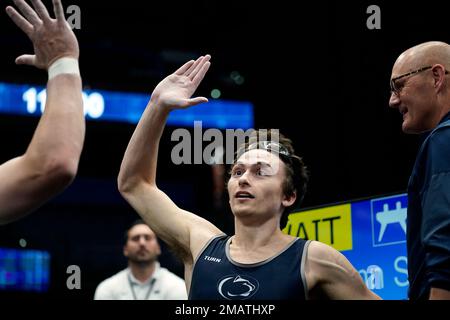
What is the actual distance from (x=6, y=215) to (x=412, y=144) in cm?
334

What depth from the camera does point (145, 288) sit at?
5.81 metres

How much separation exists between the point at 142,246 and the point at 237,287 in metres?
3.14

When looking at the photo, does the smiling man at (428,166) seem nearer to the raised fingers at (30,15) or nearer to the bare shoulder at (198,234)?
the bare shoulder at (198,234)

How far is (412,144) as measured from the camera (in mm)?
4688

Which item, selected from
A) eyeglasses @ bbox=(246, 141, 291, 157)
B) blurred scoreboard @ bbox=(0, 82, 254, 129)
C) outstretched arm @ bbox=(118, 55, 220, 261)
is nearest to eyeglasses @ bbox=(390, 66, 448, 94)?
eyeglasses @ bbox=(246, 141, 291, 157)

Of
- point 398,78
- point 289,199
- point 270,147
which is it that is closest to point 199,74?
point 270,147

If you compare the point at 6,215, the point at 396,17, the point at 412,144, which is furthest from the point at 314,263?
the point at 396,17

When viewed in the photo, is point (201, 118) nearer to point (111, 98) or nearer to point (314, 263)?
point (111, 98)

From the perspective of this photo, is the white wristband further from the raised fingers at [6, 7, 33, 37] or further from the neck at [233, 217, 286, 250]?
the neck at [233, 217, 286, 250]

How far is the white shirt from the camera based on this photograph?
5.75 meters

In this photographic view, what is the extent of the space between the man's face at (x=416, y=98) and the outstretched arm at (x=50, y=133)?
1.38m

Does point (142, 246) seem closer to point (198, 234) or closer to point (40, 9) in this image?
point (198, 234)

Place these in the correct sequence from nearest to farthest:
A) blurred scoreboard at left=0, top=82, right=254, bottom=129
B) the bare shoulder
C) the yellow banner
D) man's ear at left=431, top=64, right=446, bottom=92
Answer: man's ear at left=431, top=64, right=446, bottom=92 < the bare shoulder < the yellow banner < blurred scoreboard at left=0, top=82, right=254, bottom=129

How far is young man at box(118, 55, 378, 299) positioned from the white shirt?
2.75m
